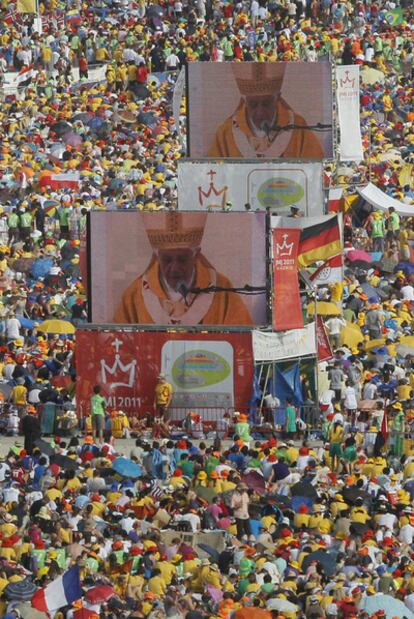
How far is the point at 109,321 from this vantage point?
46875 mm

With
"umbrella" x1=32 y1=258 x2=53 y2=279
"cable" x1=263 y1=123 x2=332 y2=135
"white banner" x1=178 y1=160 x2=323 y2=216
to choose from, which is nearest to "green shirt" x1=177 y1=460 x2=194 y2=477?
"umbrella" x1=32 y1=258 x2=53 y2=279

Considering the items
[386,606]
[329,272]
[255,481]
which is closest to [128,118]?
[329,272]

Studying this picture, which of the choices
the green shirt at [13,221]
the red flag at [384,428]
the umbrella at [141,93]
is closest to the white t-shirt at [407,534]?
the red flag at [384,428]

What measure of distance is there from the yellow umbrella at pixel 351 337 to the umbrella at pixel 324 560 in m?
11.2

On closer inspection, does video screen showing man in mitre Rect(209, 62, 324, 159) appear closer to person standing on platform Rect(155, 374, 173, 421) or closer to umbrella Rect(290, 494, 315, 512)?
person standing on platform Rect(155, 374, 173, 421)

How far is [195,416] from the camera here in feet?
149

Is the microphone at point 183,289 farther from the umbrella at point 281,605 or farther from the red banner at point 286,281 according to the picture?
the umbrella at point 281,605

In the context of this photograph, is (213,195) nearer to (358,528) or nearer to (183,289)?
(183,289)

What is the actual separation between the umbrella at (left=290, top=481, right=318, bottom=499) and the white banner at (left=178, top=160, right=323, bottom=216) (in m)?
15.4

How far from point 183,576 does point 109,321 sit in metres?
9.58

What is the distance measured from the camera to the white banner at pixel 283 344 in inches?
1807

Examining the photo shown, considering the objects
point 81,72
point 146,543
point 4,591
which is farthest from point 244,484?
point 81,72

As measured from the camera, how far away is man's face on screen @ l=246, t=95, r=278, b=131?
58.1 m

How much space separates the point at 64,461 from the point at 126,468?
0.86 meters
